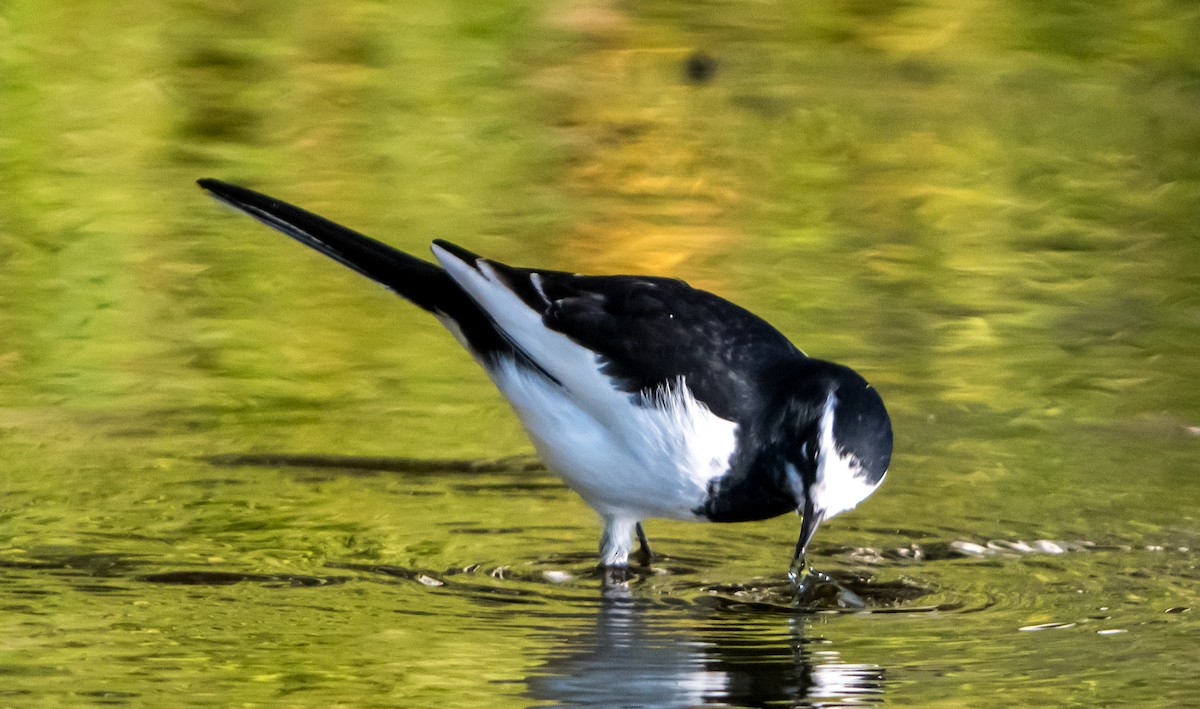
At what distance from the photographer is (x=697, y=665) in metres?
4.33

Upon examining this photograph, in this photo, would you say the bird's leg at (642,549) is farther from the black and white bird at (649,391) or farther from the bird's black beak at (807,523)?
the bird's black beak at (807,523)

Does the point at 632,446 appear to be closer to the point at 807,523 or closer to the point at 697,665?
the point at 807,523

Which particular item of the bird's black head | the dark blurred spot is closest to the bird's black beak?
the bird's black head

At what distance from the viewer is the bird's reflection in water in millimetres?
4074

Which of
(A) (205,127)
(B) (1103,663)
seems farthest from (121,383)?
(B) (1103,663)

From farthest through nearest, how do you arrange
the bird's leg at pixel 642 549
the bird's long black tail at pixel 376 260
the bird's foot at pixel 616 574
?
the bird's long black tail at pixel 376 260, the bird's leg at pixel 642 549, the bird's foot at pixel 616 574

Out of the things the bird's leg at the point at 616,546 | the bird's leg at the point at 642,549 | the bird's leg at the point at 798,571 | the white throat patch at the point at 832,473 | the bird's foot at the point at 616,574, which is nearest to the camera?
the white throat patch at the point at 832,473

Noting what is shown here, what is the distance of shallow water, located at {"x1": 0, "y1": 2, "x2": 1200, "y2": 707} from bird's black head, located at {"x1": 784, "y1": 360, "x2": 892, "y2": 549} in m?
0.29

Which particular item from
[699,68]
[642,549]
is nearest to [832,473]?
[642,549]

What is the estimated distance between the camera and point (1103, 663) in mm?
4355

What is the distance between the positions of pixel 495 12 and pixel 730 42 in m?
1.46

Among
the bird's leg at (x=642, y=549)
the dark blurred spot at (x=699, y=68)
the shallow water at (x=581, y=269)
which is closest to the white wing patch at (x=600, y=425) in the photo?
the bird's leg at (x=642, y=549)

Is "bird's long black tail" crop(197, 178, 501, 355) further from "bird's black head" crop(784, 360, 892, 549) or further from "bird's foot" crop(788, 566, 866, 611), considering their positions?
"bird's foot" crop(788, 566, 866, 611)

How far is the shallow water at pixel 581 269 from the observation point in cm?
446
